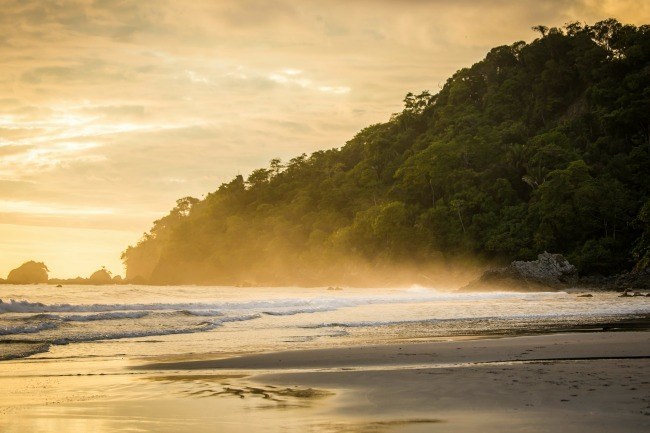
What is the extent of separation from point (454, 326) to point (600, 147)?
66.8m

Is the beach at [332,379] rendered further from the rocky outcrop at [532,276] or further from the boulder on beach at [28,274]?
the boulder on beach at [28,274]

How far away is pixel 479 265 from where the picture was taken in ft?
247

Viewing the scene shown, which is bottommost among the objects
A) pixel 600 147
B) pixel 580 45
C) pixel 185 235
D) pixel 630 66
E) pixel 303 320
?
pixel 303 320

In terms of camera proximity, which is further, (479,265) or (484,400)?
(479,265)

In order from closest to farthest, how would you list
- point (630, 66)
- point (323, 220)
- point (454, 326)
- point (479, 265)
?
point (454, 326) → point (479, 265) → point (630, 66) → point (323, 220)

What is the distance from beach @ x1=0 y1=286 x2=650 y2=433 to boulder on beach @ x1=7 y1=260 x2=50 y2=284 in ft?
334

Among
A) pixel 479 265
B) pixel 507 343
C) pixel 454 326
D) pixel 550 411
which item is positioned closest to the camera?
pixel 550 411

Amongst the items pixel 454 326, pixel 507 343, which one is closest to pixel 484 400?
pixel 507 343

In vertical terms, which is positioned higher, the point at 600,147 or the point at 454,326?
the point at 600,147

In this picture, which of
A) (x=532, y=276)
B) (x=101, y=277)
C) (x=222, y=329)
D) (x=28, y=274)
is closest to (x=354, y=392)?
(x=222, y=329)

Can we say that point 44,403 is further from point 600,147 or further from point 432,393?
point 600,147

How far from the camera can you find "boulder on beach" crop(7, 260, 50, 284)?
367ft

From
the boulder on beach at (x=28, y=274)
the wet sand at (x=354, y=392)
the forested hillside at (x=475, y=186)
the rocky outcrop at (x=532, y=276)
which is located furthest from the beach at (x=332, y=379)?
the boulder on beach at (x=28, y=274)

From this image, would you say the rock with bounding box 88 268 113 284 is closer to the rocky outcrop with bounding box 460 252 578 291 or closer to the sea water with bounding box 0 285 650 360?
the rocky outcrop with bounding box 460 252 578 291
